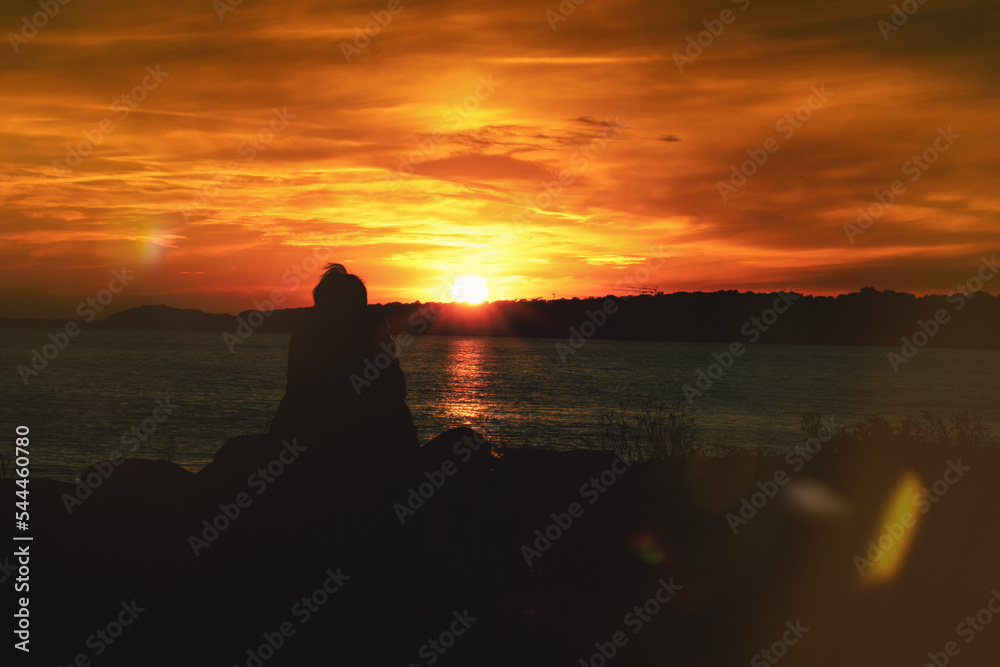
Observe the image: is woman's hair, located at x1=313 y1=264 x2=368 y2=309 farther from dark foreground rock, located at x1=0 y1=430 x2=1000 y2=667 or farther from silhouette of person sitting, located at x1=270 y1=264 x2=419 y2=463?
dark foreground rock, located at x1=0 y1=430 x2=1000 y2=667

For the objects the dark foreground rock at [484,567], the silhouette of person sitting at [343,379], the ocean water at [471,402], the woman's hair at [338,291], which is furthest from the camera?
the ocean water at [471,402]

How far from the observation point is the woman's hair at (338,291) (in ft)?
32.4

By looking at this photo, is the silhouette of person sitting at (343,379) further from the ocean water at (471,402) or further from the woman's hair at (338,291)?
the ocean water at (471,402)

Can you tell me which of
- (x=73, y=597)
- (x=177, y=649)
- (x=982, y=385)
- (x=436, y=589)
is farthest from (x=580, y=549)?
(x=982, y=385)

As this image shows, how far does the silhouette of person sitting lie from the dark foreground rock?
51 cm

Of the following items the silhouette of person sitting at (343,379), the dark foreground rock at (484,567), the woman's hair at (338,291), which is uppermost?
the woman's hair at (338,291)

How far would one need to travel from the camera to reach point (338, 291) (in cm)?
988

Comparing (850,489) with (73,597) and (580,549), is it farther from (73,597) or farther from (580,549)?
(73,597)

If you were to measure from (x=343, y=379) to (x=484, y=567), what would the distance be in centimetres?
346

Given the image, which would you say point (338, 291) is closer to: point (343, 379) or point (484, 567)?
point (343, 379)

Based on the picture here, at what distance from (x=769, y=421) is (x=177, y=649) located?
42.0m

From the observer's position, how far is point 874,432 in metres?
14.3

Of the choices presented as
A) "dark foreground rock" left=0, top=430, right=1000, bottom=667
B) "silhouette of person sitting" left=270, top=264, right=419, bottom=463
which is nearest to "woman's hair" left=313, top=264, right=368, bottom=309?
"silhouette of person sitting" left=270, top=264, right=419, bottom=463

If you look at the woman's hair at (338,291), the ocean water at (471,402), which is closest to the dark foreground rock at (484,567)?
the woman's hair at (338,291)
